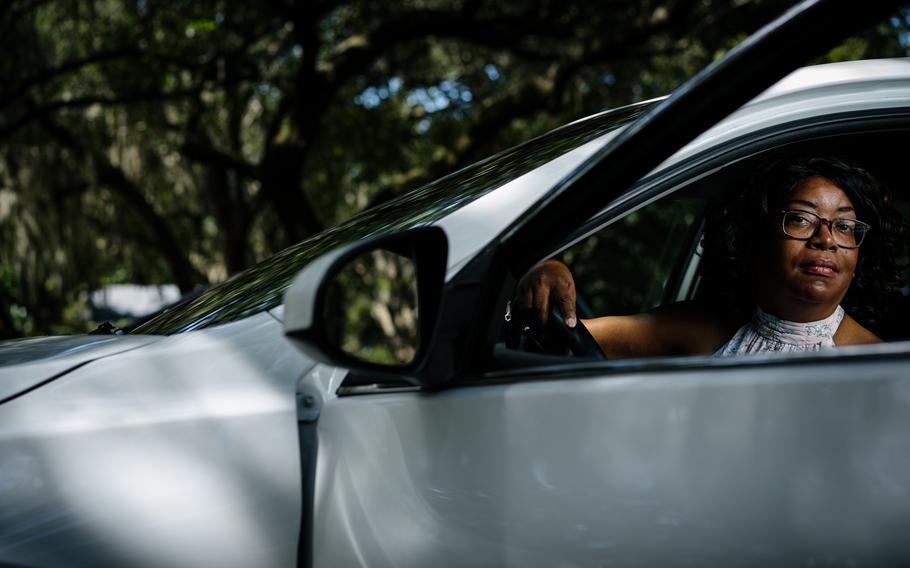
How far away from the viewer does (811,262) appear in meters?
1.85

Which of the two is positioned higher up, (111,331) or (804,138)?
(804,138)

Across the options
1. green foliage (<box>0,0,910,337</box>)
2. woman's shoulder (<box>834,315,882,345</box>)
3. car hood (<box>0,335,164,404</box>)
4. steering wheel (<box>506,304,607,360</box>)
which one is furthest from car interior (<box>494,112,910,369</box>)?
green foliage (<box>0,0,910,337</box>)

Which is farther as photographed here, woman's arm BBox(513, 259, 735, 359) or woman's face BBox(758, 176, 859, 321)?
woman's arm BBox(513, 259, 735, 359)

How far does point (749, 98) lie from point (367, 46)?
9678 mm

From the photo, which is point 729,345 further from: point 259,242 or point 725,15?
point 259,242

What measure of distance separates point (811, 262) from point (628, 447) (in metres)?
0.78

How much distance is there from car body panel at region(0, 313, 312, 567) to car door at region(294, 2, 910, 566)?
0.28ft

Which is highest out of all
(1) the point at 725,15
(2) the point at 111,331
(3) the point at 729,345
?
(1) the point at 725,15

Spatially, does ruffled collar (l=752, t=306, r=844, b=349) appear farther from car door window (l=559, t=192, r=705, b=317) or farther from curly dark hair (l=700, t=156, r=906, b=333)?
car door window (l=559, t=192, r=705, b=317)

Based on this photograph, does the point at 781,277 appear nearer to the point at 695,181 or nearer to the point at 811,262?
the point at 811,262

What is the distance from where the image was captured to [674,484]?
1.27 m

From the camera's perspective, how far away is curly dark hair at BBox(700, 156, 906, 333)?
192 cm

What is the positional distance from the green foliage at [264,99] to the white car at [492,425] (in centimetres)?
740

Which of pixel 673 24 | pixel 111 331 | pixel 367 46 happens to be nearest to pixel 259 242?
pixel 367 46
